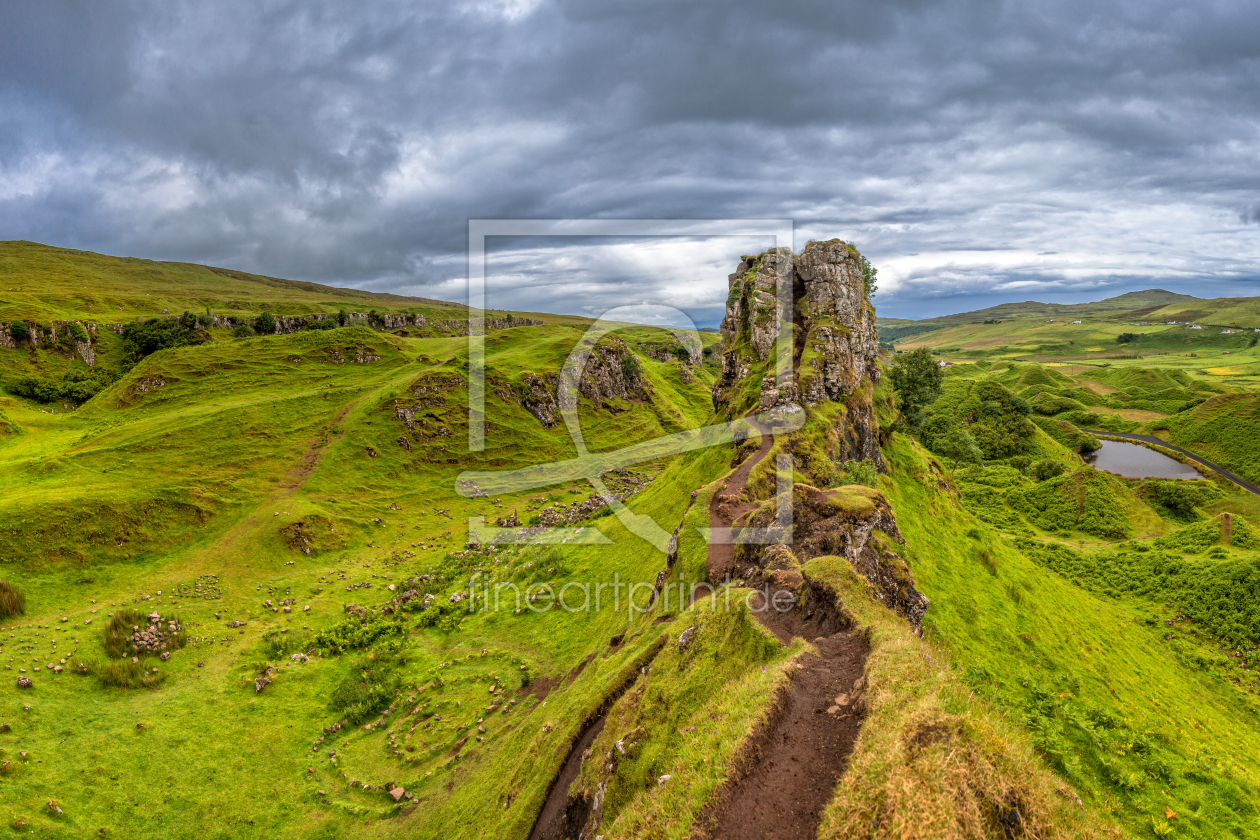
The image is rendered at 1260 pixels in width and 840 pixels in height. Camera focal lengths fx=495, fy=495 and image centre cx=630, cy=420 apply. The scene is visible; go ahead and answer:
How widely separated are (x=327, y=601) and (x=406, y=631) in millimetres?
11924

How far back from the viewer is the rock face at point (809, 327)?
5775cm

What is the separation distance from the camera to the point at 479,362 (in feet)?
429

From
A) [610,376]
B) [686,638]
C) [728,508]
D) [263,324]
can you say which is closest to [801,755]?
[686,638]

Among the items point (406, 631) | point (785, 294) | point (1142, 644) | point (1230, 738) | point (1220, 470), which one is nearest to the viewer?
point (1230, 738)

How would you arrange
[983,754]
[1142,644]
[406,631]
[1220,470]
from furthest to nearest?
[1220,470] < [406,631] < [1142,644] < [983,754]

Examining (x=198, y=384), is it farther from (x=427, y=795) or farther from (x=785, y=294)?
(x=785, y=294)

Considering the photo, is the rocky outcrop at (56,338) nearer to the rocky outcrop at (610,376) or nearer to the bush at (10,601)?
the bush at (10,601)

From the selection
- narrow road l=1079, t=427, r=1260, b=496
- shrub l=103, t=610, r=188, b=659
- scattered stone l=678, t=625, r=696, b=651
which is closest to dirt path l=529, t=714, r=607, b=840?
scattered stone l=678, t=625, r=696, b=651

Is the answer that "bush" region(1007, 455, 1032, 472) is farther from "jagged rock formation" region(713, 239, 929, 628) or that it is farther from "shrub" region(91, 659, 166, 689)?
"shrub" region(91, 659, 166, 689)

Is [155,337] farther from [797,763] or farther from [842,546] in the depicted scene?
[797,763]

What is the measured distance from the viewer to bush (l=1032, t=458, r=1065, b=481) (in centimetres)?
9281

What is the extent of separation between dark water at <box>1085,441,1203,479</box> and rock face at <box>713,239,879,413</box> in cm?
8178

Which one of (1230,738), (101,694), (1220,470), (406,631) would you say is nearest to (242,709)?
(101,694)

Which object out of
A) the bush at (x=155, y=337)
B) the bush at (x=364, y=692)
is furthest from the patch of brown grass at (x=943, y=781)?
the bush at (x=155, y=337)
